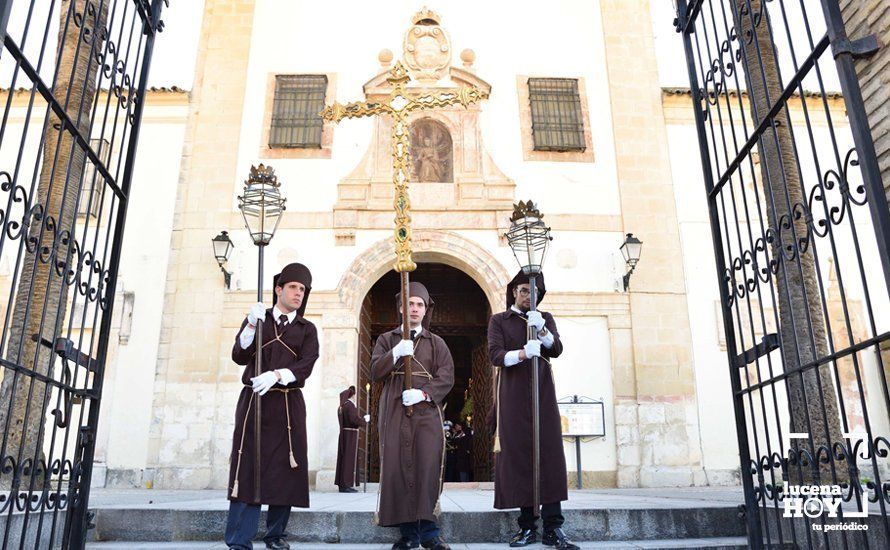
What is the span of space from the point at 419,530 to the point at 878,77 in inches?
157

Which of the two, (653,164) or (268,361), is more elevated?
(653,164)

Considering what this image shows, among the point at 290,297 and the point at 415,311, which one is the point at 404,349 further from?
the point at 290,297

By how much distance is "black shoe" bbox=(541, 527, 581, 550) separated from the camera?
4809mm

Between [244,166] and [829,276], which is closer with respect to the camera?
[829,276]

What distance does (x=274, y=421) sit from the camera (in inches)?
191

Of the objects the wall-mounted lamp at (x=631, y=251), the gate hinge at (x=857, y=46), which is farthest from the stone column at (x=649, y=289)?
the gate hinge at (x=857, y=46)

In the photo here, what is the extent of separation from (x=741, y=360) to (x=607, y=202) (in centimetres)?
866

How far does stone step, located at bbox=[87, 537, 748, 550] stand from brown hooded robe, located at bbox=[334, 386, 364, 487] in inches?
225

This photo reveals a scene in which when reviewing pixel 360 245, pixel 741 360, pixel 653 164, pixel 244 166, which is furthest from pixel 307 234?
pixel 741 360

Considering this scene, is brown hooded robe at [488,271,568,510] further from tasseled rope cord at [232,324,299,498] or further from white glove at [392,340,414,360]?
tasseled rope cord at [232,324,299,498]

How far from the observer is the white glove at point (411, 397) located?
4.92 meters

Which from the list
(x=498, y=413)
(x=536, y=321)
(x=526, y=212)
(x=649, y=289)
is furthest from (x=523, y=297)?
(x=649, y=289)

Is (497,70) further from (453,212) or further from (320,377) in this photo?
(320,377)

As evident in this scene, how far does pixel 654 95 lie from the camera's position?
13.7 metres
